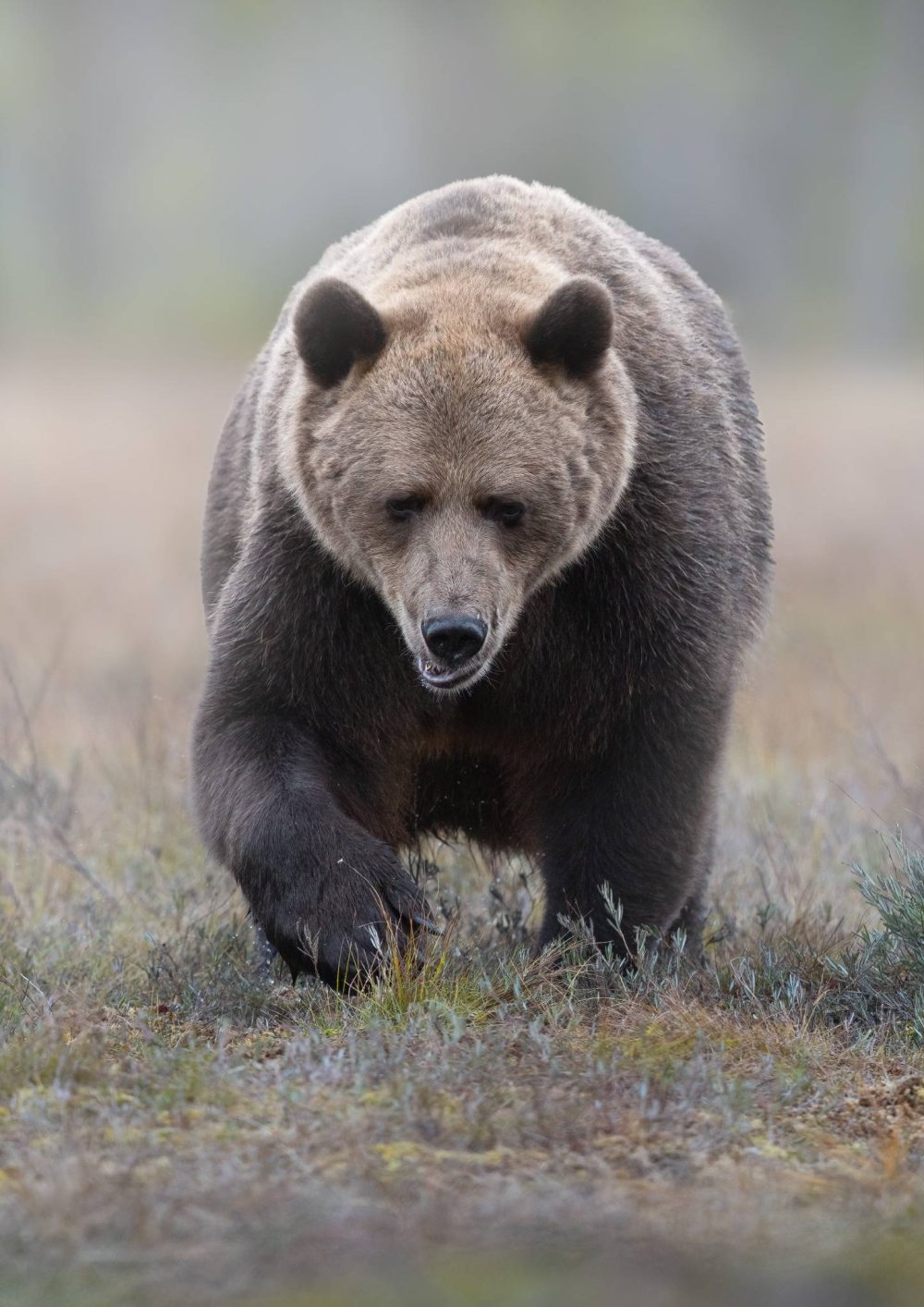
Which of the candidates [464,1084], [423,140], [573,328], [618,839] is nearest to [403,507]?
[573,328]

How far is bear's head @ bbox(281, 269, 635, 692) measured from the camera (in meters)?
4.77

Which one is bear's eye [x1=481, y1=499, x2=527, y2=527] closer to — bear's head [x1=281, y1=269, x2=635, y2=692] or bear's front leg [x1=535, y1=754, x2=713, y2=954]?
bear's head [x1=281, y1=269, x2=635, y2=692]

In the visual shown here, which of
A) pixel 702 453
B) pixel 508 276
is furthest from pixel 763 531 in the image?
Result: pixel 508 276

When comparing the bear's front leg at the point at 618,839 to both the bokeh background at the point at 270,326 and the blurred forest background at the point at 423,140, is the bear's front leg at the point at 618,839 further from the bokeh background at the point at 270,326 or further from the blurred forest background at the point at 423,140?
the blurred forest background at the point at 423,140

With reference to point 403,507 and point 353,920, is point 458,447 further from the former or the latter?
point 353,920

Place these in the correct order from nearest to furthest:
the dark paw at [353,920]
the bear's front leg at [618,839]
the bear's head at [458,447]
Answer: the bear's head at [458,447] < the dark paw at [353,920] < the bear's front leg at [618,839]

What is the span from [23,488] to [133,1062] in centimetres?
1438

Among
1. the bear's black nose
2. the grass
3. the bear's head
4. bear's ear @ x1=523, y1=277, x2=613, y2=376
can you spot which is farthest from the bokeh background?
bear's ear @ x1=523, y1=277, x2=613, y2=376

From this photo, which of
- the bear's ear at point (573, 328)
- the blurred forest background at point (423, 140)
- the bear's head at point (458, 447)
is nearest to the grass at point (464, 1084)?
the bear's head at point (458, 447)

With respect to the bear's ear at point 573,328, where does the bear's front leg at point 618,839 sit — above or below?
below

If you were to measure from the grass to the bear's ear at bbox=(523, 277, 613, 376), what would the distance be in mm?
1586

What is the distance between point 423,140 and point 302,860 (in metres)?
48.2

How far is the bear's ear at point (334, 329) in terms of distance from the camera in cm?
486

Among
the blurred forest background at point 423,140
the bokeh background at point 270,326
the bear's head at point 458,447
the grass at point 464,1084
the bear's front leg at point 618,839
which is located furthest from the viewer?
the blurred forest background at point 423,140
